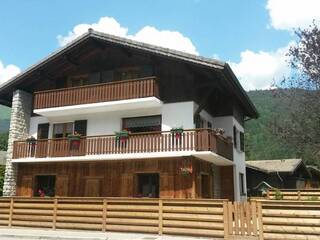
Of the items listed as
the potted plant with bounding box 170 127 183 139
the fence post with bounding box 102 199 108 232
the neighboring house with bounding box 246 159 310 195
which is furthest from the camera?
the neighboring house with bounding box 246 159 310 195

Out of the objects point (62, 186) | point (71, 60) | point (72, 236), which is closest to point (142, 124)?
point (62, 186)

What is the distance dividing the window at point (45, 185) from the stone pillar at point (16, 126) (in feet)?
4.10

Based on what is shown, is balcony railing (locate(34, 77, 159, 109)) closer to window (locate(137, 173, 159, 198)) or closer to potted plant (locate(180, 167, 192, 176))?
potted plant (locate(180, 167, 192, 176))

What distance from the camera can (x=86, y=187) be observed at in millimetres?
20750

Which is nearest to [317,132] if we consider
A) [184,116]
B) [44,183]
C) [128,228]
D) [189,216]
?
[184,116]

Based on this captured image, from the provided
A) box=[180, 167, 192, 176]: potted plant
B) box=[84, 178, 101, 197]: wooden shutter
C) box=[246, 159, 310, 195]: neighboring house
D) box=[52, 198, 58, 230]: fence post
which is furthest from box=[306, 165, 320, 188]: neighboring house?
box=[52, 198, 58, 230]: fence post

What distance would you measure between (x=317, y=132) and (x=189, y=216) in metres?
9.51

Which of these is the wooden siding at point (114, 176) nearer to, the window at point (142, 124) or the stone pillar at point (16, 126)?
the stone pillar at point (16, 126)

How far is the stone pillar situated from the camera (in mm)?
22219

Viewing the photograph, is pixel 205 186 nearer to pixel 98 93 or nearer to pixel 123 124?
pixel 123 124

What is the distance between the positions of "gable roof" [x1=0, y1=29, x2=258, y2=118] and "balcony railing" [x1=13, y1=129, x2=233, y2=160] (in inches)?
114

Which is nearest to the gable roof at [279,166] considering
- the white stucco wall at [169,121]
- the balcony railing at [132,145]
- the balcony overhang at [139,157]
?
the white stucco wall at [169,121]

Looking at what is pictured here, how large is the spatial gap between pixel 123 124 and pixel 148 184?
3522mm

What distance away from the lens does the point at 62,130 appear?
75.0 feet
